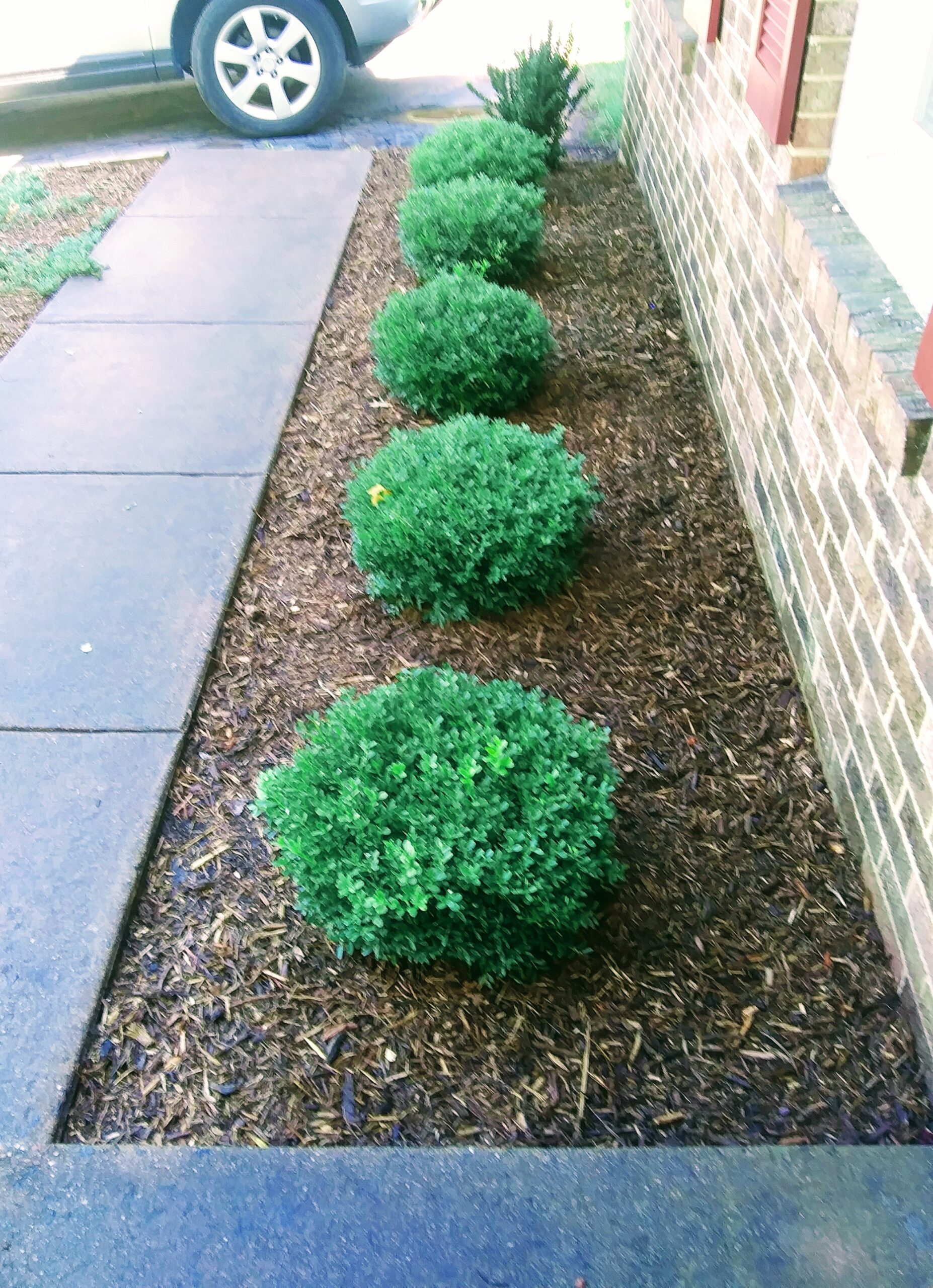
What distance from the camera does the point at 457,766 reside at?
233cm

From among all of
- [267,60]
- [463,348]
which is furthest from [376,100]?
[463,348]

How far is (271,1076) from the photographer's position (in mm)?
2166

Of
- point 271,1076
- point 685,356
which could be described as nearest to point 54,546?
point 271,1076

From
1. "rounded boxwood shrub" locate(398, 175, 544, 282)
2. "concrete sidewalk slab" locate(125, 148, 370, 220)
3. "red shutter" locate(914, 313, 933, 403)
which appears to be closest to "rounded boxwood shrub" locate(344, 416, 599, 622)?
"red shutter" locate(914, 313, 933, 403)

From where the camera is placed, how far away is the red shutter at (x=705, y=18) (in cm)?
412

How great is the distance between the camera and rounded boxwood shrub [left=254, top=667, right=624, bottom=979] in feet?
7.09

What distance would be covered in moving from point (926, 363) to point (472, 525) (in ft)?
4.90

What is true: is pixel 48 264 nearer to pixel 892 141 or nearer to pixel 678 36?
pixel 678 36

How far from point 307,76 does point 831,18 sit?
5480 millimetres

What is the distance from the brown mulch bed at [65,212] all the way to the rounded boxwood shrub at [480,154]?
1.92 meters

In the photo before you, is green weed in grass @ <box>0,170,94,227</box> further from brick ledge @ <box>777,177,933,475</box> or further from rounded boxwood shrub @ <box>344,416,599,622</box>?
brick ledge @ <box>777,177,933,475</box>

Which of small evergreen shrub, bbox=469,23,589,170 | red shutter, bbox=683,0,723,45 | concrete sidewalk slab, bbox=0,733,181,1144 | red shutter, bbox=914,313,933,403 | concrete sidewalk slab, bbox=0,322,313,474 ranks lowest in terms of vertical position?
concrete sidewalk slab, bbox=0,733,181,1144

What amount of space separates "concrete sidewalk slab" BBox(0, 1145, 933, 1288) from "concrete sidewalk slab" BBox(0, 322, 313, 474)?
8.86 feet

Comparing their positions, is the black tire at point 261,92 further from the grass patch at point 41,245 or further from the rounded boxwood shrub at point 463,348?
the rounded boxwood shrub at point 463,348
